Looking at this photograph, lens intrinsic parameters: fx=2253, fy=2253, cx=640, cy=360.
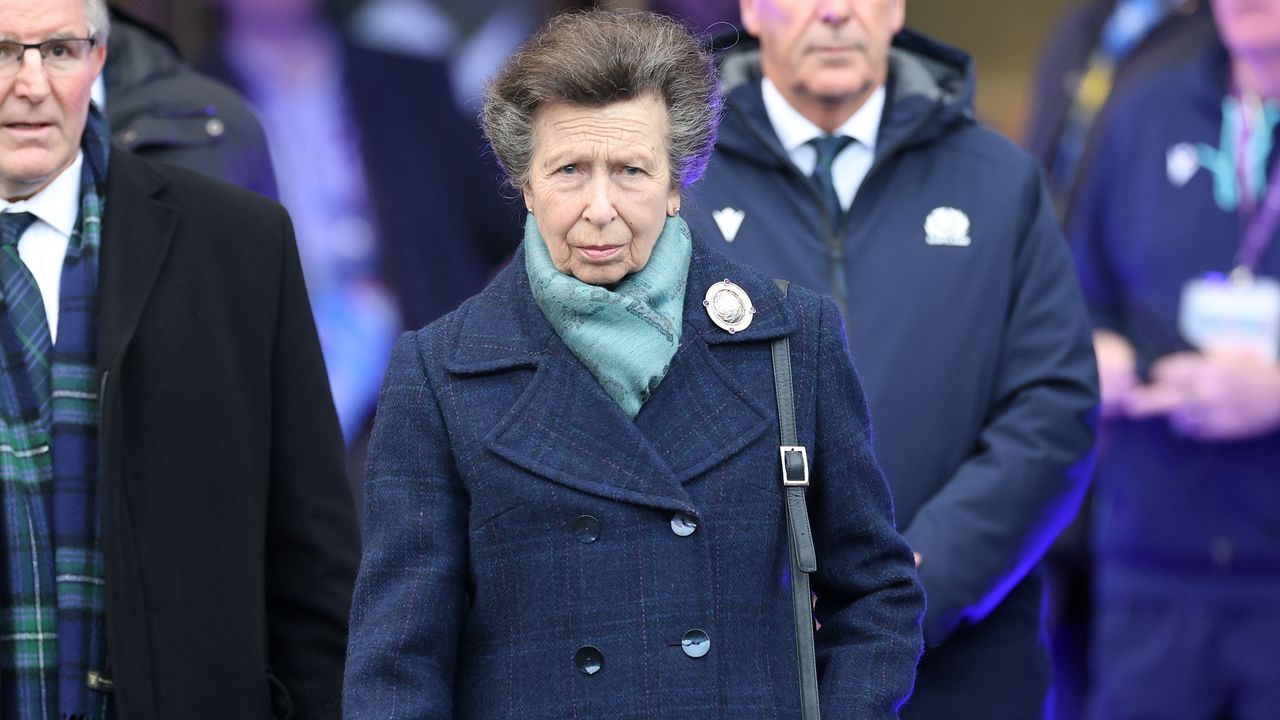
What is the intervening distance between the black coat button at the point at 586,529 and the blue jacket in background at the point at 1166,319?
10.6 feet

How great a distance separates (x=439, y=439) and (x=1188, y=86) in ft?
12.1

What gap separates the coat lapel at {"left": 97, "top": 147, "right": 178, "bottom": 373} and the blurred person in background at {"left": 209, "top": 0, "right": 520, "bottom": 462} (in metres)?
2.65

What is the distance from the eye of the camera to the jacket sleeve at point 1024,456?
15.3 feet

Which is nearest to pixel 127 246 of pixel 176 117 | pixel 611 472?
pixel 176 117

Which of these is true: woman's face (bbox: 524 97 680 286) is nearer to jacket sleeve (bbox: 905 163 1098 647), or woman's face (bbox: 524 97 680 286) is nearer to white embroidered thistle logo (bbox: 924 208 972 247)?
jacket sleeve (bbox: 905 163 1098 647)

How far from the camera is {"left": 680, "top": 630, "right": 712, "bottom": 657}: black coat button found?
3.51 m

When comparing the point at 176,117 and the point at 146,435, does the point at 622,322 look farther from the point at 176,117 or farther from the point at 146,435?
the point at 176,117

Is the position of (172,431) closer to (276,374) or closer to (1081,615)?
(276,374)

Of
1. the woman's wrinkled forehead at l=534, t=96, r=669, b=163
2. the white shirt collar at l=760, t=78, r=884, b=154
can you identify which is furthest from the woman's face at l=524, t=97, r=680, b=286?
the white shirt collar at l=760, t=78, r=884, b=154

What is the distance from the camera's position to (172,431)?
4332 millimetres

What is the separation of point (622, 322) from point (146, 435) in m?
1.16

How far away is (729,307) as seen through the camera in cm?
371

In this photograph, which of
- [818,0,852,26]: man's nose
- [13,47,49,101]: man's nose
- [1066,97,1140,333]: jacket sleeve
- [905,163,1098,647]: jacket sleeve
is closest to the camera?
[13,47,49,101]: man's nose

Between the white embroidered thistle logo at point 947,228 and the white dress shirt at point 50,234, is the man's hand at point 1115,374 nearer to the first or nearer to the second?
the white embroidered thistle logo at point 947,228
